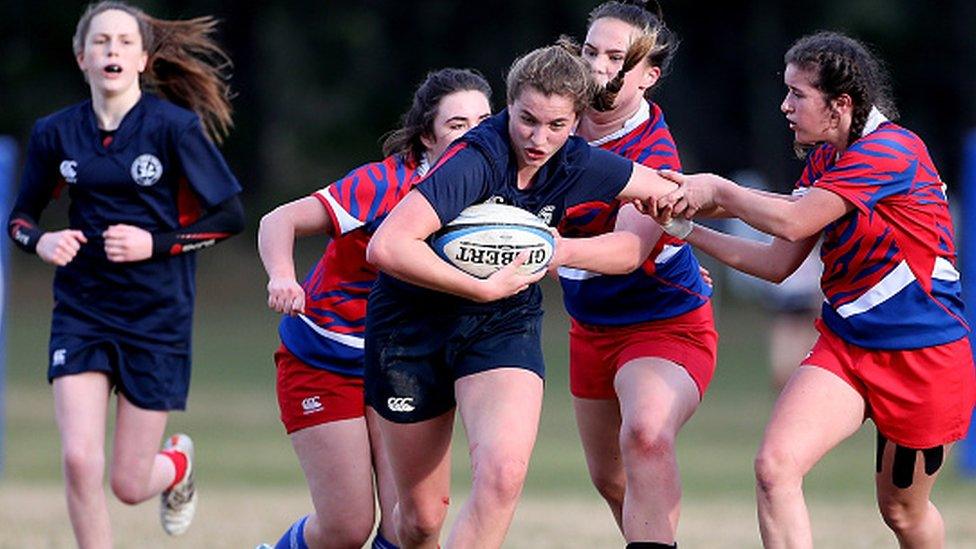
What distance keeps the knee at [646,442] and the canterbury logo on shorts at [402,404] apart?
0.73m

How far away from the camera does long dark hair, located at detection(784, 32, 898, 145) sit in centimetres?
585

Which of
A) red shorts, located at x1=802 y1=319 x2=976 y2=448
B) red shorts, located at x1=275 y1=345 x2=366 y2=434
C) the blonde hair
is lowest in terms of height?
red shorts, located at x1=275 y1=345 x2=366 y2=434

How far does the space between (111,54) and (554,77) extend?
88.5 inches

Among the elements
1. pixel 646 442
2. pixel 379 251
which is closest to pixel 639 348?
pixel 646 442

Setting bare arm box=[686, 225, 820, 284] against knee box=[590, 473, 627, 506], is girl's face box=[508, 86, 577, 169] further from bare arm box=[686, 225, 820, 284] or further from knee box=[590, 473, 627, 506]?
knee box=[590, 473, 627, 506]

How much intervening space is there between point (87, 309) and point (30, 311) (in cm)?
1927

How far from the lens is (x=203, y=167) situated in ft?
23.3

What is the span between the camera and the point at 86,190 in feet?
23.1

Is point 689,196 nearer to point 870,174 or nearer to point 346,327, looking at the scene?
point 870,174

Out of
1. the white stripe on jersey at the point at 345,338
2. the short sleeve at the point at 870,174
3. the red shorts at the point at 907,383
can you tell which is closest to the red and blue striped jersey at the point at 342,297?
the white stripe on jersey at the point at 345,338

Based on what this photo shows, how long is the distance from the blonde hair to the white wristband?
0.56m

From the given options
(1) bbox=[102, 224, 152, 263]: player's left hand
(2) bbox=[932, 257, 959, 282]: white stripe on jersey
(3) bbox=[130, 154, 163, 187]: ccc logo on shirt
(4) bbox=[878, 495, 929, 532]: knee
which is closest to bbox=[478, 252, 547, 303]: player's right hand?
(2) bbox=[932, 257, 959, 282]: white stripe on jersey

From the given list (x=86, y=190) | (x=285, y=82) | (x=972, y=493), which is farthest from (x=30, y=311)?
(x=86, y=190)

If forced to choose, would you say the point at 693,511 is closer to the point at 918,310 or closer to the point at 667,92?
the point at 918,310
